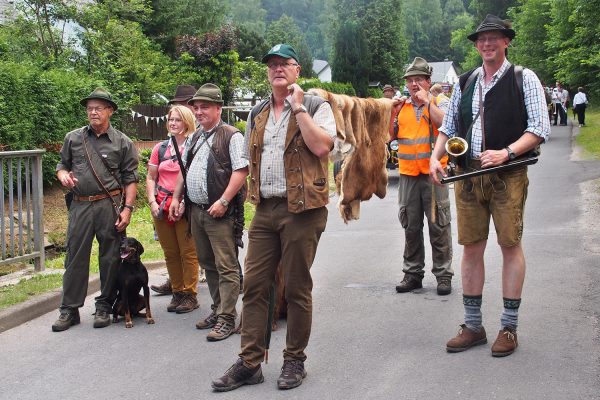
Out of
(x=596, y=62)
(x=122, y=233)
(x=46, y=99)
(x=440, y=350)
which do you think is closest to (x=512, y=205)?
(x=440, y=350)

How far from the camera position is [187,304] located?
738 cm

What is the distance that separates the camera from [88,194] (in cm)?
692

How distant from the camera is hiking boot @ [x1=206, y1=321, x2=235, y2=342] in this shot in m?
6.29

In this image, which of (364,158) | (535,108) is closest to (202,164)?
(364,158)

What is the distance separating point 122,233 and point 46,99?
8.17 metres

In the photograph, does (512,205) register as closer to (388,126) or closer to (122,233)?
(388,126)

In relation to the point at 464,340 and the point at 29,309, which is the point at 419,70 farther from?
the point at 29,309

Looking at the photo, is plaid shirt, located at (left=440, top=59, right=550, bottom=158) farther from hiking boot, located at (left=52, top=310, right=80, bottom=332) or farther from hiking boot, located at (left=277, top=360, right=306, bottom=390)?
hiking boot, located at (left=52, top=310, right=80, bottom=332)

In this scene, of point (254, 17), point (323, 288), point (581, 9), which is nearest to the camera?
point (323, 288)

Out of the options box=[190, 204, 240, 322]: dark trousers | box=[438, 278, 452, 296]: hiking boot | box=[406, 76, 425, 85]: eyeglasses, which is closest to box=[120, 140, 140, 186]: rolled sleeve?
box=[190, 204, 240, 322]: dark trousers

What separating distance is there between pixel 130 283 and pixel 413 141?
3.05 meters

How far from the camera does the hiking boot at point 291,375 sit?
5.02m

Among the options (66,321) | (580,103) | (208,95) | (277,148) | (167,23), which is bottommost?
(66,321)

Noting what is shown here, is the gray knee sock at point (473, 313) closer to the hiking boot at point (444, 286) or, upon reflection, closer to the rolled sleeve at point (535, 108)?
the rolled sleeve at point (535, 108)
